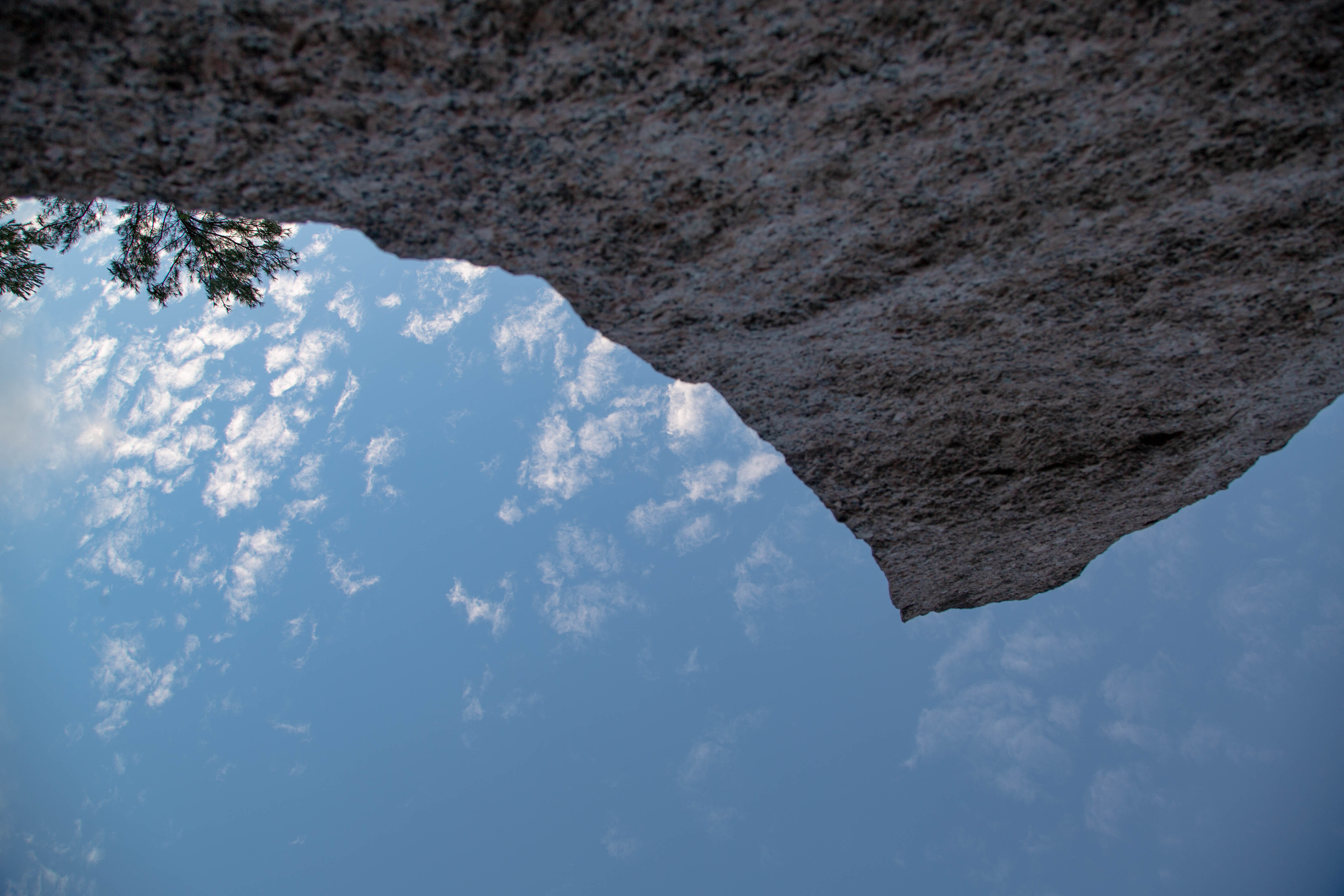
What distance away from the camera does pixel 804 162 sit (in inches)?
63.6

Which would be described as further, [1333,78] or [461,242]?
[461,242]

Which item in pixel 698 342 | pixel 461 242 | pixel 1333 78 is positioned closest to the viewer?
pixel 1333 78

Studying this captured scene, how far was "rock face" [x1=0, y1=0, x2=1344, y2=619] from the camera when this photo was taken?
1371 mm

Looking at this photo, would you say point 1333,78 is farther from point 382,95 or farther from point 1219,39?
point 382,95

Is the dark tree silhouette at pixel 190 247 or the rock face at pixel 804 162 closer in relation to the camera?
the rock face at pixel 804 162

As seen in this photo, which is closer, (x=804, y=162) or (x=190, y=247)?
(x=804, y=162)

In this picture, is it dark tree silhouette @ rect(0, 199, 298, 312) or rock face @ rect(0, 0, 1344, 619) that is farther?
dark tree silhouette @ rect(0, 199, 298, 312)

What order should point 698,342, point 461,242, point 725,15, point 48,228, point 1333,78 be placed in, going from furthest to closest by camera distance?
1. point 48,228
2. point 698,342
3. point 461,242
4. point 1333,78
5. point 725,15

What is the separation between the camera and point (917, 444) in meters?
2.52

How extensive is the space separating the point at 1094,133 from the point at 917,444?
1.15m

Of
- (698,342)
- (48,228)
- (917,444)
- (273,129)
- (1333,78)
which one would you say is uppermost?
(48,228)

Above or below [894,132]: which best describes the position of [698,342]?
below

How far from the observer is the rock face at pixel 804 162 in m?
1.37

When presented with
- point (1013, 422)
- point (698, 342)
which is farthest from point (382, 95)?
point (1013, 422)
